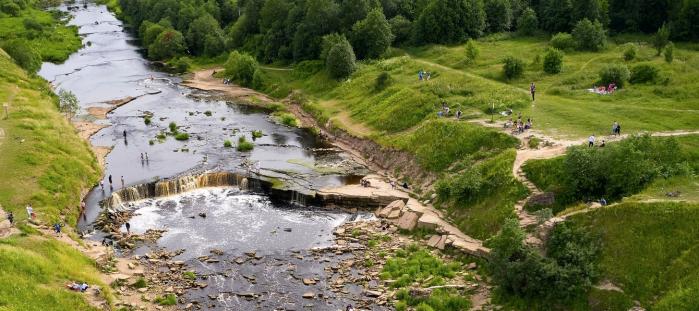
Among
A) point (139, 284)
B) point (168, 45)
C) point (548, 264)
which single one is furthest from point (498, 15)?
point (139, 284)

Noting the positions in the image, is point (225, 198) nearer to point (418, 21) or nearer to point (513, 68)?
point (513, 68)

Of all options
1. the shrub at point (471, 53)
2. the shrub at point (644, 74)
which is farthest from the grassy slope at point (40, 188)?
the shrub at point (644, 74)

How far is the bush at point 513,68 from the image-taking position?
297 feet

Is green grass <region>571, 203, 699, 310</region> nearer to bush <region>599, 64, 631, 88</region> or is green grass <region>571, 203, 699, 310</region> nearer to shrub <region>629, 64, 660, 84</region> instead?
bush <region>599, 64, 631, 88</region>

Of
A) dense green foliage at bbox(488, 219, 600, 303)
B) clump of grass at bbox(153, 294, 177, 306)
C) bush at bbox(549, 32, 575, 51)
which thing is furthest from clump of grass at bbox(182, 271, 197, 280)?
bush at bbox(549, 32, 575, 51)

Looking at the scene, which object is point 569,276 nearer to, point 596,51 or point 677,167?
point 677,167

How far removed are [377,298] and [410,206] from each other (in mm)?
16484

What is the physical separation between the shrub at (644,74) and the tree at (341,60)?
156 feet

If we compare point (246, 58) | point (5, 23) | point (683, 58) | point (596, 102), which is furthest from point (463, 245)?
point (5, 23)

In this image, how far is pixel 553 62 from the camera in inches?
3526

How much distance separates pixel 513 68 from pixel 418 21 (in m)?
32.0

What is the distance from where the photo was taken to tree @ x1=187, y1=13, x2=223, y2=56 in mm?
154000

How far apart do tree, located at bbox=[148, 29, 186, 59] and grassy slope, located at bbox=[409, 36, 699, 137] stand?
2900 inches

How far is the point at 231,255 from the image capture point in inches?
2275
